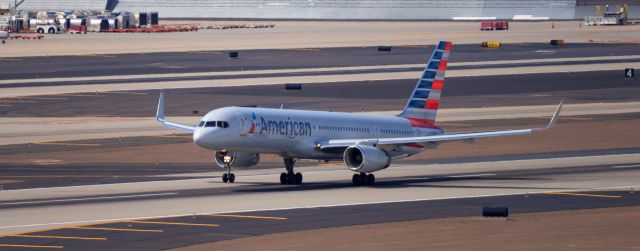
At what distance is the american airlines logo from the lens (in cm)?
6384

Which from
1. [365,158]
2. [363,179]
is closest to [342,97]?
[363,179]

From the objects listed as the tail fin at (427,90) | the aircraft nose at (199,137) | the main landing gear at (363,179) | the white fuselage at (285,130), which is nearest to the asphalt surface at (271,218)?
the main landing gear at (363,179)

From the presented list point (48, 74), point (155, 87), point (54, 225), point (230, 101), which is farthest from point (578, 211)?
point (48, 74)

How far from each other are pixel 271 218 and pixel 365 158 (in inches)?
452

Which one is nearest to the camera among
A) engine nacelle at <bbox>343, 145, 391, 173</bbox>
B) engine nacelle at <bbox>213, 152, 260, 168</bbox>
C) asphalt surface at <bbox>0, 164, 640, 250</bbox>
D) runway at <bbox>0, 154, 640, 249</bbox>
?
asphalt surface at <bbox>0, 164, 640, 250</bbox>

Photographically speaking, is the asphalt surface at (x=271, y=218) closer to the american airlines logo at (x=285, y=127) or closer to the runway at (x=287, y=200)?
the runway at (x=287, y=200)

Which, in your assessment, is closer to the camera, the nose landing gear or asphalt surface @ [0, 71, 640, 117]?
the nose landing gear

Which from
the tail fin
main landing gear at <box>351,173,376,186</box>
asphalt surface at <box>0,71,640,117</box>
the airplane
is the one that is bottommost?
asphalt surface at <box>0,71,640,117</box>

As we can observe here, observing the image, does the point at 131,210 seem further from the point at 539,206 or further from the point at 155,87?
the point at 155,87

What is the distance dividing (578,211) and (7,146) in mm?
41522

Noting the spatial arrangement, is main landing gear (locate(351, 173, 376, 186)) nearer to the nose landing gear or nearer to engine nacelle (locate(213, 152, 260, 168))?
engine nacelle (locate(213, 152, 260, 168))

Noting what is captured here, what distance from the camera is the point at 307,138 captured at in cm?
6544

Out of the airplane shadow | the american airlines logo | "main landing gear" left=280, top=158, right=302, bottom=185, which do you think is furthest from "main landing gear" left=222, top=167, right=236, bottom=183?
the american airlines logo

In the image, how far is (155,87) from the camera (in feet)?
420
